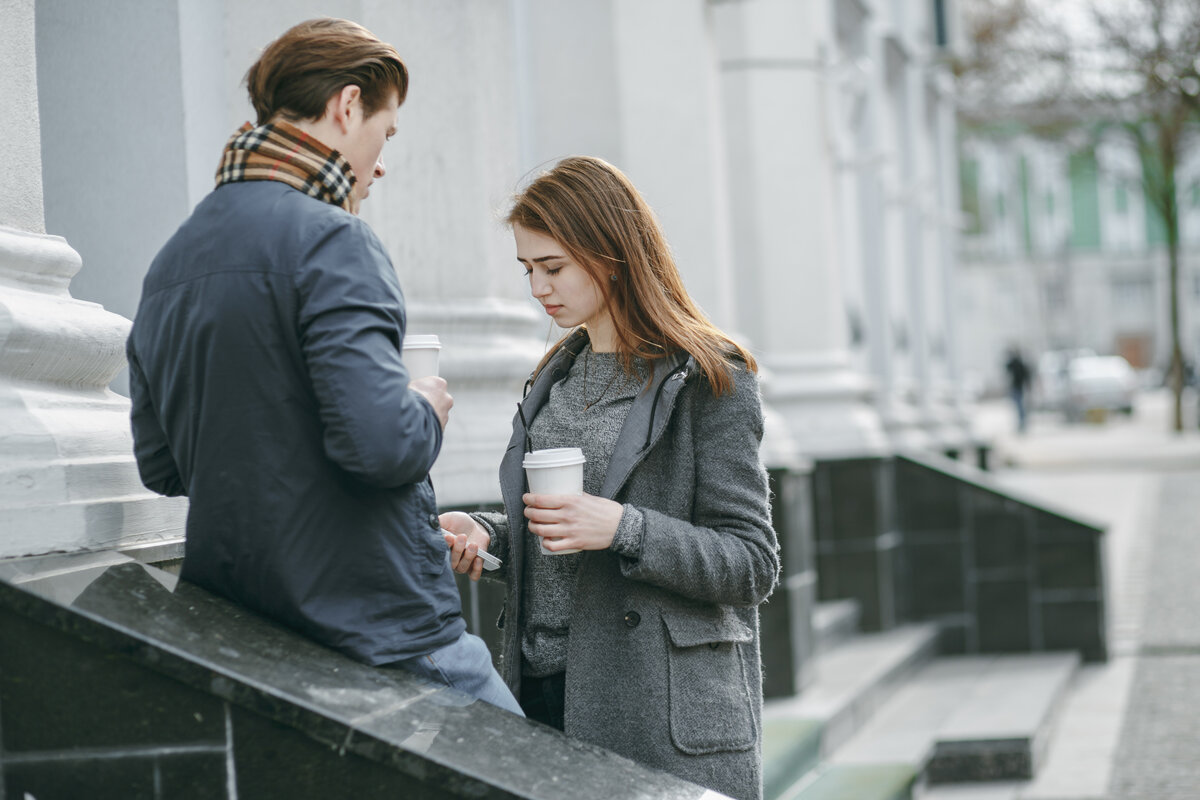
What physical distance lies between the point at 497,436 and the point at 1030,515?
207 inches

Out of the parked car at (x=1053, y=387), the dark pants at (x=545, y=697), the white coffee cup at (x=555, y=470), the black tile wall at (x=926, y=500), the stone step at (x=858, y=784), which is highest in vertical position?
the white coffee cup at (x=555, y=470)

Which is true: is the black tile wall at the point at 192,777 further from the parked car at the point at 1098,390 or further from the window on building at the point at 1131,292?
the window on building at the point at 1131,292

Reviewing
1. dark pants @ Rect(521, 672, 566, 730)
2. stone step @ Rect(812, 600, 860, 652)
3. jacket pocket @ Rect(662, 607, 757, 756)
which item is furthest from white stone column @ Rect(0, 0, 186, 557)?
stone step @ Rect(812, 600, 860, 652)

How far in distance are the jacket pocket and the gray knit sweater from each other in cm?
22

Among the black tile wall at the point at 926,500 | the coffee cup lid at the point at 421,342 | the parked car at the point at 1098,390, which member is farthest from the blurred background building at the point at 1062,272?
the coffee cup lid at the point at 421,342

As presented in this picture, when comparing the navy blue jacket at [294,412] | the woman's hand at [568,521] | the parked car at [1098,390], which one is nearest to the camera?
the navy blue jacket at [294,412]

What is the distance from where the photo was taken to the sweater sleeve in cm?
227

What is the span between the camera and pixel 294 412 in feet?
6.36

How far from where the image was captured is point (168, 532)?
8.44 feet

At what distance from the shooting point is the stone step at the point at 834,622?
729cm

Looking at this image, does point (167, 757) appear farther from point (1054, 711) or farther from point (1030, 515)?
point (1030, 515)

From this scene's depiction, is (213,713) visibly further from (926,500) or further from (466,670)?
(926,500)

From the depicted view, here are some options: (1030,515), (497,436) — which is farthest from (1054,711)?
(497,436)

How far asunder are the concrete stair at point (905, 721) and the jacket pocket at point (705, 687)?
2.37 meters
